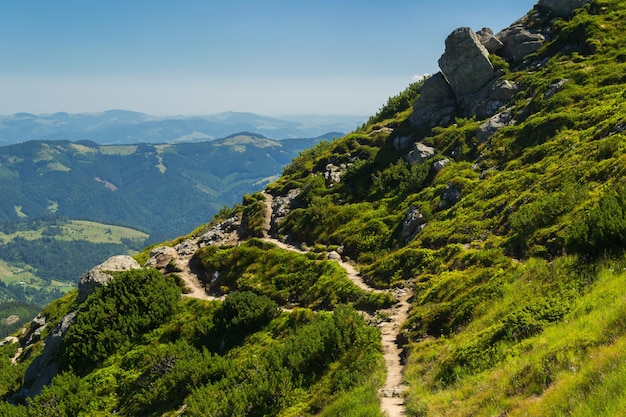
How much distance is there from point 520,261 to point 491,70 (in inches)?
1706

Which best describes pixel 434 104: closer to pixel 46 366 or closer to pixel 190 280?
pixel 190 280

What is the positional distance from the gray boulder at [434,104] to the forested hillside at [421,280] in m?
0.32

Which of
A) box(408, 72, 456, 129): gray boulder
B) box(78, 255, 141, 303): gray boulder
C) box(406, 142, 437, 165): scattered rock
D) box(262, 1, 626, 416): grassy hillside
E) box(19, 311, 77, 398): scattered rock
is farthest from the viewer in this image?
box(408, 72, 456, 129): gray boulder

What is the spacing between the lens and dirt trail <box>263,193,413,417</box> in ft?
50.7

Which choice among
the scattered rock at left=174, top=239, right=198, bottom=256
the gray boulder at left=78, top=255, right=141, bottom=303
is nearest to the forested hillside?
the gray boulder at left=78, top=255, right=141, bottom=303

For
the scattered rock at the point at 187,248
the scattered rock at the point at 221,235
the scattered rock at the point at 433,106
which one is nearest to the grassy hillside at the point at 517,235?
the scattered rock at the point at 433,106

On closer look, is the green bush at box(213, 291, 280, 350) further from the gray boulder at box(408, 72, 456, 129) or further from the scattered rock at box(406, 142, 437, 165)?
the gray boulder at box(408, 72, 456, 129)

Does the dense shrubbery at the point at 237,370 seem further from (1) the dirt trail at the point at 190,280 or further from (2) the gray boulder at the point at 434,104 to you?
(2) the gray boulder at the point at 434,104

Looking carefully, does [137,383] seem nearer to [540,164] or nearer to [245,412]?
[245,412]

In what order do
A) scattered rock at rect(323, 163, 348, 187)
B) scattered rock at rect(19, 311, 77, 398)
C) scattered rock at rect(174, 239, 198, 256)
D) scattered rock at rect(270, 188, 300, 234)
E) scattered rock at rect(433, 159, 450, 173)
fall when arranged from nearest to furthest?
scattered rock at rect(19, 311, 77, 398) → scattered rock at rect(433, 159, 450, 173) → scattered rock at rect(270, 188, 300, 234) → scattered rock at rect(174, 239, 198, 256) → scattered rock at rect(323, 163, 348, 187)

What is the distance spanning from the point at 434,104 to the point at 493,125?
16576 millimetres

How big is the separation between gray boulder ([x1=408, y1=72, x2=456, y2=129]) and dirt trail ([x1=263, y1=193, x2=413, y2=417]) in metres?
30.2

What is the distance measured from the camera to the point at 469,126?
164 feet

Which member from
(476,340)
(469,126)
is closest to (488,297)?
(476,340)
